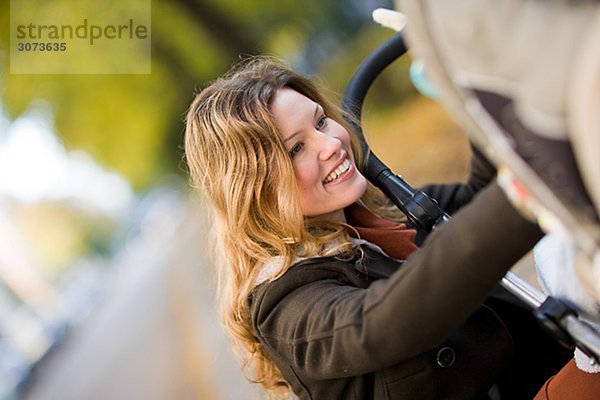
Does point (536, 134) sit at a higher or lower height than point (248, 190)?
higher

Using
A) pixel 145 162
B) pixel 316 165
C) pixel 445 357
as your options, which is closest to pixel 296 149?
pixel 316 165

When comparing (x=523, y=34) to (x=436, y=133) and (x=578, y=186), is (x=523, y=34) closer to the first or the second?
(x=578, y=186)

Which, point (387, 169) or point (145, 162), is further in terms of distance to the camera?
point (145, 162)

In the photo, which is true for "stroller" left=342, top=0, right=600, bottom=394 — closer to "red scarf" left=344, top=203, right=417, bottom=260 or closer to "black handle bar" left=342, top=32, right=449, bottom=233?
"black handle bar" left=342, top=32, right=449, bottom=233

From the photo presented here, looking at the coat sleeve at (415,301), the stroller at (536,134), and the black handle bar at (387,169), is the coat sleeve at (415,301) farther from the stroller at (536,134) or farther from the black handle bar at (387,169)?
the black handle bar at (387,169)

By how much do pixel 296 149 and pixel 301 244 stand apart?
0.68 ft

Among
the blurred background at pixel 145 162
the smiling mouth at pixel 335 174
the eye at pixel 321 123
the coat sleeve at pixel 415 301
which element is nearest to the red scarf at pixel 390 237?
the smiling mouth at pixel 335 174

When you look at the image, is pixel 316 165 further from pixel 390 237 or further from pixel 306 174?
pixel 390 237

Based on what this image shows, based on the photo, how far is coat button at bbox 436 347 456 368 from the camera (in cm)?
154

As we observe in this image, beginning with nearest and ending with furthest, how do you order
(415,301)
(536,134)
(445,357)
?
(536,134), (415,301), (445,357)

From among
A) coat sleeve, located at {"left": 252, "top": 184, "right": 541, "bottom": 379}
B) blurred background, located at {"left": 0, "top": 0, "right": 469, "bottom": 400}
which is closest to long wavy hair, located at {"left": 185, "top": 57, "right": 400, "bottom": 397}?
coat sleeve, located at {"left": 252, "top": 184, "right": 541, "bottom": 379}

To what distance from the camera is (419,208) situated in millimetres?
1600

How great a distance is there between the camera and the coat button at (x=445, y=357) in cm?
154

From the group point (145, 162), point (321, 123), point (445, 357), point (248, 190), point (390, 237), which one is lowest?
point (145, 162)
